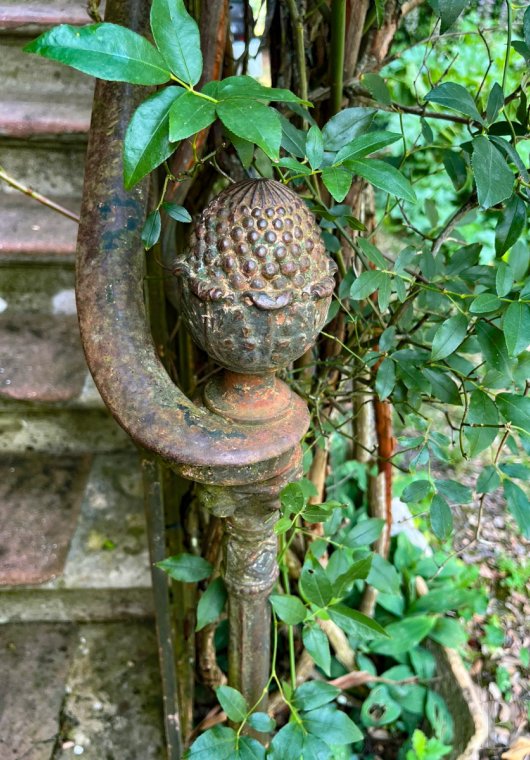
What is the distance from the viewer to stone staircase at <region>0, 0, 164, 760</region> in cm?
117

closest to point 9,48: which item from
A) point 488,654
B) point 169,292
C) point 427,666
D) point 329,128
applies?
point 169,292

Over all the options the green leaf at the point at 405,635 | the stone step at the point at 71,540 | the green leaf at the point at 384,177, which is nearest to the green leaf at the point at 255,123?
the green leaf at the point at 384,177

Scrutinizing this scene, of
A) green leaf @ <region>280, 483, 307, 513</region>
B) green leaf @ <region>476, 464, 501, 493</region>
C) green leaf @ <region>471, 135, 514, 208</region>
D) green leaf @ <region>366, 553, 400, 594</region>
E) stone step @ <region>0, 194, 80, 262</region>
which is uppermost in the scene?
green leaf @ <region>471, 135, 514, 208</region>

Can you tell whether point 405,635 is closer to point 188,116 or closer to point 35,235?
point 35,235

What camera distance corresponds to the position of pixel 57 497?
1288 millimetres

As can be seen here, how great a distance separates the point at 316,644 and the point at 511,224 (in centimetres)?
68

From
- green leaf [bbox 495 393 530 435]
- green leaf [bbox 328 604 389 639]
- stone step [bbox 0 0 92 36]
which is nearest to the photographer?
green leaf [bbox 495 393 530 435]

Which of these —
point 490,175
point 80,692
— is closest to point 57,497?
point 80,692

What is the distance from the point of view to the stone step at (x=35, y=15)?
56.4 inches

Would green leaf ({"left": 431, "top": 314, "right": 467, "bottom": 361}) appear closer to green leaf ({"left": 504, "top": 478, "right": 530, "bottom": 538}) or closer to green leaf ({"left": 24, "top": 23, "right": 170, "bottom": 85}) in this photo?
green leaf ({"left": 504, "top": 478, "right": 530, "bottom": 538})

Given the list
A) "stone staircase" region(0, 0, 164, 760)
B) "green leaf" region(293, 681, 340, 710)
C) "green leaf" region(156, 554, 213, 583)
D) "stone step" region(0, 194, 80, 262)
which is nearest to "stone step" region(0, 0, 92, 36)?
"stone staircase" region(0, 0, 164, 760)

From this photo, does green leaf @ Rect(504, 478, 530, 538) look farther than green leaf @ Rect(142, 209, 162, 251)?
Yes

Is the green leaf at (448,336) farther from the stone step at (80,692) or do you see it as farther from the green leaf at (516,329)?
the stone step at (80,692)

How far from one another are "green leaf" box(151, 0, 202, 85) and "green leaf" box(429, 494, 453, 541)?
0.65 metres
